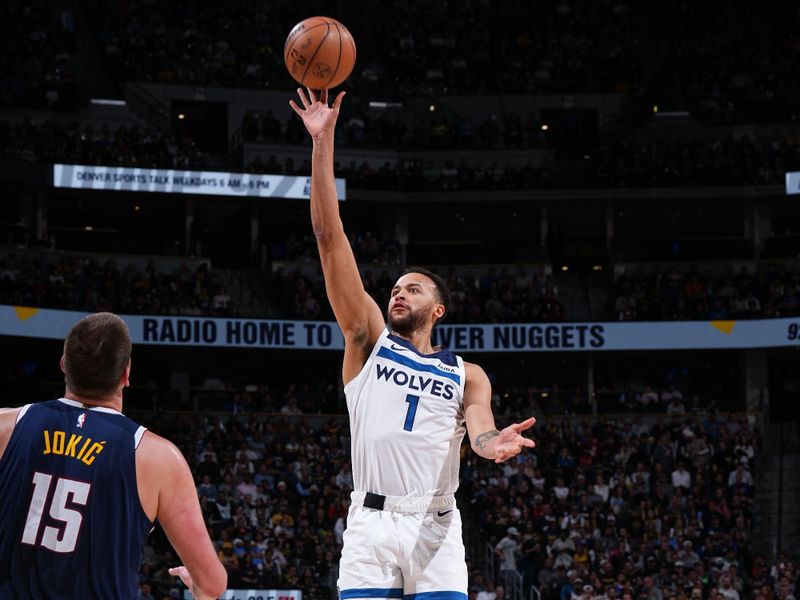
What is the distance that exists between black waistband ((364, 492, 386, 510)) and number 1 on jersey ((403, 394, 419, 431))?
41cm

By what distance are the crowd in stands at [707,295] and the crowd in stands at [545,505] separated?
11.8 ft

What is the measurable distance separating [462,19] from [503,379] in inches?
551

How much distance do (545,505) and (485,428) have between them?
66.3 feet

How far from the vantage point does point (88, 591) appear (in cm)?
460

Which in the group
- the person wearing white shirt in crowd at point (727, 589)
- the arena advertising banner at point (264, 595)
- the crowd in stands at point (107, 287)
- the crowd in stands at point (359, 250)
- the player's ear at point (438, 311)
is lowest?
the arena advertising banner at point (264, 595)

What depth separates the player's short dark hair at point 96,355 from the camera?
4.70 meters

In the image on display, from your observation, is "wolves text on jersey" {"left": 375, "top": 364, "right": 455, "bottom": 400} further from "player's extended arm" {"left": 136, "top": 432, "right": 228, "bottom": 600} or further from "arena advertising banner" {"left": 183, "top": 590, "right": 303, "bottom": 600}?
"arena advertising banner" {"left": 183, "top": 590, "right": 303, "bottom": 600}

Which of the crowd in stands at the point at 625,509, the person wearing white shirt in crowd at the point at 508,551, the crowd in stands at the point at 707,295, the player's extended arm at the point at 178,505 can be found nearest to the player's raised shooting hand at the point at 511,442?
the player's extended arm at the point at 178,505

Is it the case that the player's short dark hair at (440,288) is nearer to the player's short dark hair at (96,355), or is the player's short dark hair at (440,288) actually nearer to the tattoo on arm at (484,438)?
the tattoo on arm at (484,438)

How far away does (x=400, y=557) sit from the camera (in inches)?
254

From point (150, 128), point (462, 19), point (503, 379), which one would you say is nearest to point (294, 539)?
point (503, 379)

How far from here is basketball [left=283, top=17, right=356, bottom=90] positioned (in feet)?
28.2

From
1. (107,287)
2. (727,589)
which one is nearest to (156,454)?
(727,589)

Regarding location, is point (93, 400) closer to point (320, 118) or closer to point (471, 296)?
point (320, 118)
